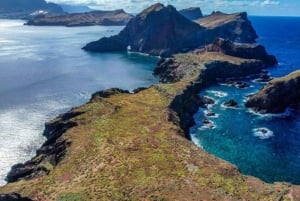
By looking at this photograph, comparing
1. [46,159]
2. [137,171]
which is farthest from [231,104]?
[137,171]

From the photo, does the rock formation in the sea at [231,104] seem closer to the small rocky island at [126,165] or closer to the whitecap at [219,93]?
the whitecap at [219,93]

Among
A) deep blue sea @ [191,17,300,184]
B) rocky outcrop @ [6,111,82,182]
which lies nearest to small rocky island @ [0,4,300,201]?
rocky outcrop @ [6,111,82,182]

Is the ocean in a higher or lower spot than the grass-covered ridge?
lower

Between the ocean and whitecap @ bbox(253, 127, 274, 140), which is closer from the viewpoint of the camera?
the ocean

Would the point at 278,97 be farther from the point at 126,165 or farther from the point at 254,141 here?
the point at 126,165

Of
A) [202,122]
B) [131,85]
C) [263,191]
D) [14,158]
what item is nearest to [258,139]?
[202,122]

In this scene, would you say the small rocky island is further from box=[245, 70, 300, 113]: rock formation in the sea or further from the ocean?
box=[245, 70, 300, 113]: rock formation in the sea

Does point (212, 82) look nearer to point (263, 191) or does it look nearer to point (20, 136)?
point (20, 136)
